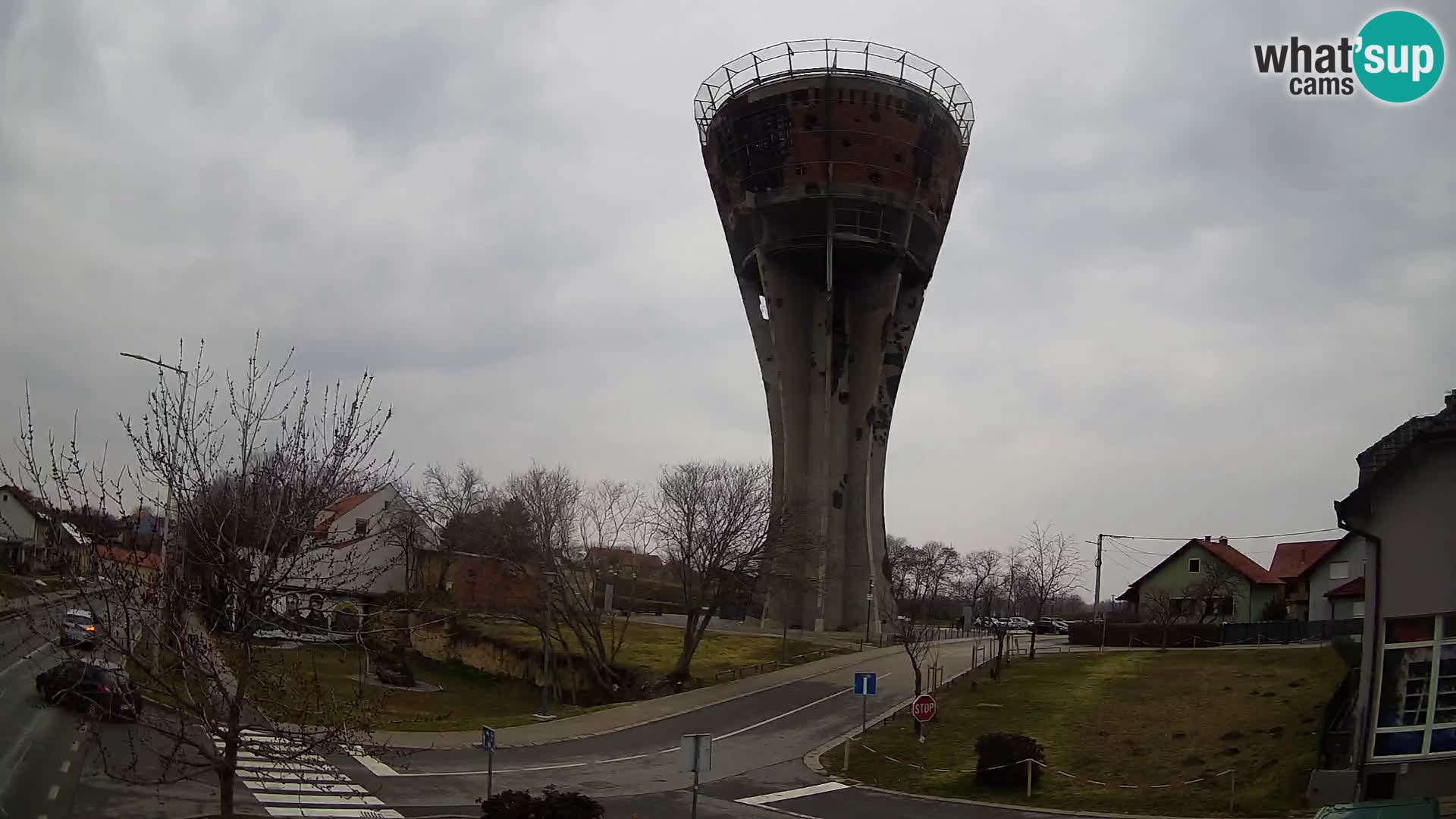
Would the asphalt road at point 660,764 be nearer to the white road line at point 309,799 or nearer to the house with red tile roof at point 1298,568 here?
the white road line at point 309,799

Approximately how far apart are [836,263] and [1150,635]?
85.9ft

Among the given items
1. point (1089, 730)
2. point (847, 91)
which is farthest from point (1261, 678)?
point (847, 91)

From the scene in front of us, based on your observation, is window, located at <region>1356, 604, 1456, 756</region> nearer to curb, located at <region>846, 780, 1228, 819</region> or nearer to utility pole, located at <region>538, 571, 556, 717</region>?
curb, located at <region>846, 780, 1228, 819</region>

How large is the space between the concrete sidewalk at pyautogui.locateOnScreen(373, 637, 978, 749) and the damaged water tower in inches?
620

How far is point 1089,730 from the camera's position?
26016 millimetres

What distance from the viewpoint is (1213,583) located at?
59.6 meters

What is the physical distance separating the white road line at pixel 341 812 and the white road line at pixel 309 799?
25 cm

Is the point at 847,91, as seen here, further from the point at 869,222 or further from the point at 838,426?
the point at 838,426

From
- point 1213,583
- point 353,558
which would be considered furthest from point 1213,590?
point 353,558

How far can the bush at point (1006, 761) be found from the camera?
68.0 ft

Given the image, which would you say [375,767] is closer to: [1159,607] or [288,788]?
[288,788]

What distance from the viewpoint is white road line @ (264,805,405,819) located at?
17.3 m

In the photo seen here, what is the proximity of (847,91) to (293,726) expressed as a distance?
1716 inches

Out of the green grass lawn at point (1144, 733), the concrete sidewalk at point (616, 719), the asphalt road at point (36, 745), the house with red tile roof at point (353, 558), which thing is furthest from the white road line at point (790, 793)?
the asphalt road at point (36, 745)
